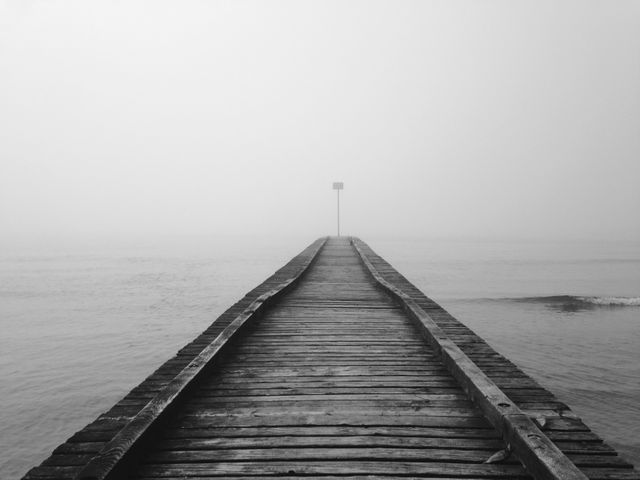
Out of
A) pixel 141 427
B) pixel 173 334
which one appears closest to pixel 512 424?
pixel 141 427

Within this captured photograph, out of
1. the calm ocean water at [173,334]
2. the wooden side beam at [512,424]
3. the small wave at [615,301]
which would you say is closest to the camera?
the wooden side beam at [512,424]

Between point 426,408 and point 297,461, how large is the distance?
1.22 metres

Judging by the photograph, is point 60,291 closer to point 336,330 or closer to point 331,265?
point 331,265

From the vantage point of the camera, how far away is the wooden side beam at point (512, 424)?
7.09ft

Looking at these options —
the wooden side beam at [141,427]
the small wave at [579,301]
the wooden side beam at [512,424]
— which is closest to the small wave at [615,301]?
the small wave at [579,301]

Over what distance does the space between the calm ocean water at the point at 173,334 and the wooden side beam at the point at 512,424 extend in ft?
14.1

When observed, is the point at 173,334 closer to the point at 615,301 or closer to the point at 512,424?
the point at 512,424

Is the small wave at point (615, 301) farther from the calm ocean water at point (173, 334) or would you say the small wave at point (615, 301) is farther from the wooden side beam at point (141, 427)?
the wooden side beam at point (141, 427)

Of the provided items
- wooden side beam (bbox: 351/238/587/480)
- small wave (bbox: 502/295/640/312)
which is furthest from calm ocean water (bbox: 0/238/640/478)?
wooden side beam (bbox: 351/238/587/480)

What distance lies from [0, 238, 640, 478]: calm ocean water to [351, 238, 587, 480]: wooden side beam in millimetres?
4312

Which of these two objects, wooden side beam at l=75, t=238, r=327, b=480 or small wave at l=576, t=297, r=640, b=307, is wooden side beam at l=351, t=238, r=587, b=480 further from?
small wave at l=576, t=297, r=640, b=307

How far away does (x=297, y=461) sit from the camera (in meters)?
2.57

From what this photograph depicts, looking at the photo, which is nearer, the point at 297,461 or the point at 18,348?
the point at 297,461

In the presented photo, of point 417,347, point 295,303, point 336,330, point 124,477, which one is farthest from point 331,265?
point 124,477
